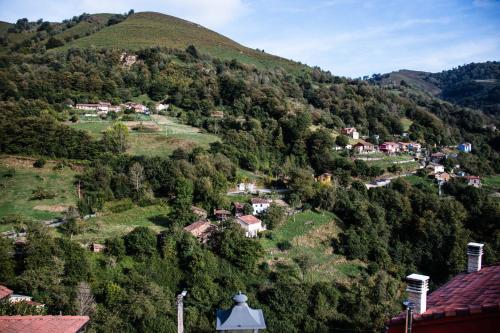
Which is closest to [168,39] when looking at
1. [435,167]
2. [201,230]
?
[435,167]

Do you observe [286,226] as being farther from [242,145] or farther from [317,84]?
[317,84]

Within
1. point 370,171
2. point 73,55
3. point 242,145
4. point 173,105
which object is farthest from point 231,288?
point 73,55

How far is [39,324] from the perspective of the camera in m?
5.87

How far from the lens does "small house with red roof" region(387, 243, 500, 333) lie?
182 inches

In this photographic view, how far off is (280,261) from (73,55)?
1730 inches

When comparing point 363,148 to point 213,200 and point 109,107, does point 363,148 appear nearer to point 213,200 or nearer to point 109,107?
point 213,200

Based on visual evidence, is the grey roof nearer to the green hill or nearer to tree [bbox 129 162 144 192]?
tree [bbox 129 162 144 192]

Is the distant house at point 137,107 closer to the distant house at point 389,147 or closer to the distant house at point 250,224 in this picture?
the distant house at point 250,224

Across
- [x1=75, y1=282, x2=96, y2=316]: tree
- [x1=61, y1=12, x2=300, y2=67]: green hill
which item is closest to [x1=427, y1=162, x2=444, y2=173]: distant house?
[x1=75, y1=282, x2=96, y2=316]: tree

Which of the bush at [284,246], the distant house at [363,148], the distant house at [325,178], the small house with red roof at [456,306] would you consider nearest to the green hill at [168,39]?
the distant house at [363,148]

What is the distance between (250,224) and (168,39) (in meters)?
53.4

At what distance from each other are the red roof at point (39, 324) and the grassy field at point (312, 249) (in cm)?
1843

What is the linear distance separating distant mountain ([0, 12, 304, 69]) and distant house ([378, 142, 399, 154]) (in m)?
31.0

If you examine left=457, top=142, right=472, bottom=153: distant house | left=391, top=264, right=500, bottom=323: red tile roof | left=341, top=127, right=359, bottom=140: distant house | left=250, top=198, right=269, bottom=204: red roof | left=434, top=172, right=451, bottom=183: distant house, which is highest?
left=341, top=127, right=359, bottom=140: distant house
